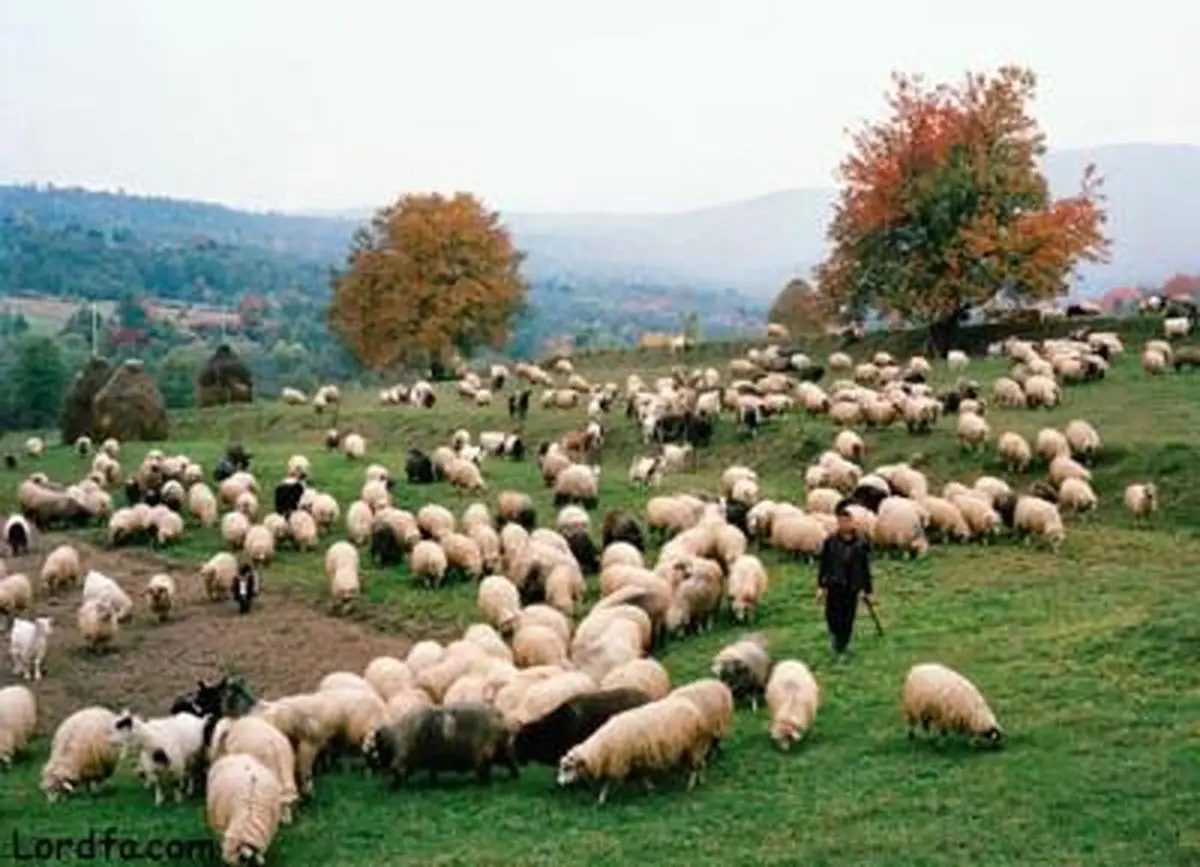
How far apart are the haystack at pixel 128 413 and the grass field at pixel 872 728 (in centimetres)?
1938

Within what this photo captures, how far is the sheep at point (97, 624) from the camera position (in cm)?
2428

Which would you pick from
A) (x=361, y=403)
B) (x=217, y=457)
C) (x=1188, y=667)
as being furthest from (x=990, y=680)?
(x=361, y=403)

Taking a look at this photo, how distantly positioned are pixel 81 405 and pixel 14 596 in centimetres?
2556

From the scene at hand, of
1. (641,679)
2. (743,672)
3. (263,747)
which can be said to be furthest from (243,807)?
(743,672)

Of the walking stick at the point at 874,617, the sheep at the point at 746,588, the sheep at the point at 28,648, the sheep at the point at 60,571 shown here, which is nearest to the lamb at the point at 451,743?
the walking stick at the point at 874,617

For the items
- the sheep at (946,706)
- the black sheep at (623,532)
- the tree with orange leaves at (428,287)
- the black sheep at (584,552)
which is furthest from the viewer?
the tree with orange leaves at (428,287)

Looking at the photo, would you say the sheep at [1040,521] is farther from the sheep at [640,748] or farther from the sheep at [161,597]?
the sheep at [161,597]

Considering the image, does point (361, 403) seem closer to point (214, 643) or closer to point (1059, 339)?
point (1059, 339)

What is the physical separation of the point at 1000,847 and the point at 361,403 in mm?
47258

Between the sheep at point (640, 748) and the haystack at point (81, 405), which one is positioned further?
the haystack at point (81, 405)

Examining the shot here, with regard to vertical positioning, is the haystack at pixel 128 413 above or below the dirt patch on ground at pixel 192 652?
above

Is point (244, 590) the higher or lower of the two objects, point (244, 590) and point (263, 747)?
the lower

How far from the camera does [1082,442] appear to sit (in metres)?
31.2

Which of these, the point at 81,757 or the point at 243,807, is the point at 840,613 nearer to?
the point at 243,807
